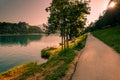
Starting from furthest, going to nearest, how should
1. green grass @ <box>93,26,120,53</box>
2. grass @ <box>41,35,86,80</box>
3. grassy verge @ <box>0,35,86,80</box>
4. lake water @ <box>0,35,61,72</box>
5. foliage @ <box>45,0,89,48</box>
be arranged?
lake water @ <box>0,35,61,72</box>
foliage @ <box>45,0,89,48</box>
green grass @ <box>93,26,120,53</box>
grassy verge @ <box>0,35,86,80</box>
grass @ <box>41,35,86,80</box>

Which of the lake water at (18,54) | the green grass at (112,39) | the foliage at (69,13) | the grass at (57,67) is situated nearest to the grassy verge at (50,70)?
the grass at (57,67)

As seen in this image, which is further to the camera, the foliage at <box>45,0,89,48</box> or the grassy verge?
the foliage at <box>45,0,89,48</box>

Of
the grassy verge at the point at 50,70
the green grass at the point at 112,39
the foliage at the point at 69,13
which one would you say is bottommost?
the grassy verge at the point at 50,70

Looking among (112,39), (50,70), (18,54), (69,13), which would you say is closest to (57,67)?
(50,70)

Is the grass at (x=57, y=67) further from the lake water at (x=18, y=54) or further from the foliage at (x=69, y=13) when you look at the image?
the lake water at (x=18, y=54)

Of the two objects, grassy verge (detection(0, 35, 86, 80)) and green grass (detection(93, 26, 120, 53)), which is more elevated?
green grass (detection(93, 26, 120, 53))

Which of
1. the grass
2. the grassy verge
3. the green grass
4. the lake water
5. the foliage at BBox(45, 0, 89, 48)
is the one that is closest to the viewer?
the grass

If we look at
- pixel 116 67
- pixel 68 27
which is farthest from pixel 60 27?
pixel 116 67

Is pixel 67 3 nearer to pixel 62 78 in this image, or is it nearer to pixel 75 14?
pixel 75 14

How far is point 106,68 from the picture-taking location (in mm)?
12078

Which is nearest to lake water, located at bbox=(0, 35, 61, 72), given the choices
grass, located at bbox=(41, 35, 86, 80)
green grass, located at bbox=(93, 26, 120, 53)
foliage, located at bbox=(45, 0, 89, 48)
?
foliage, located at bbox=(45, 0, 89, 48)

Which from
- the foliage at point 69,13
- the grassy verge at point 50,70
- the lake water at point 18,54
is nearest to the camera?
the grassy verge at point 50,70

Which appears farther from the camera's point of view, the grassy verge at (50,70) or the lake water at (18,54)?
the lake water at (18,54)

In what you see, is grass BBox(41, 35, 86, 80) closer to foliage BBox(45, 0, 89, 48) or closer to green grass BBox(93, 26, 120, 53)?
green grass BBox(93, 26, 120, 53)
